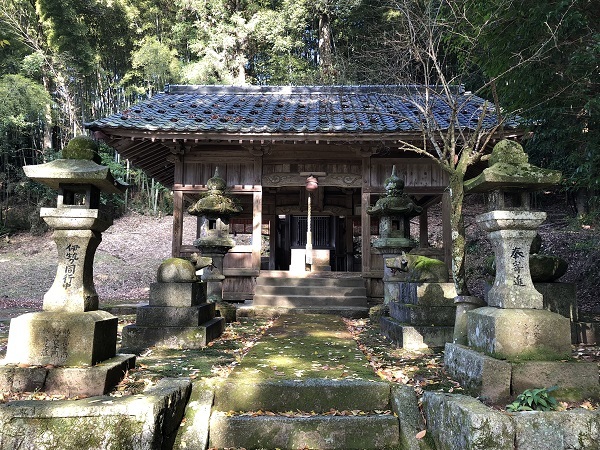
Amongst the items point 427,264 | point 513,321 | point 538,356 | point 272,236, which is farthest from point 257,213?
point 538,356

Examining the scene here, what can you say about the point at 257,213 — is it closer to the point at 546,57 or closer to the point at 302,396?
the point at 546,57

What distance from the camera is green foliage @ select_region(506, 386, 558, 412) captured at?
9.31 feet

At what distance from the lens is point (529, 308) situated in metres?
3.40

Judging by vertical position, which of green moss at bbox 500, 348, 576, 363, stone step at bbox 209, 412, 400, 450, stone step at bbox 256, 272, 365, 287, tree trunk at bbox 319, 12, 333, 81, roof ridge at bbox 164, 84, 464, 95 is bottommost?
stone step at bbox 209, 412, 400, 450

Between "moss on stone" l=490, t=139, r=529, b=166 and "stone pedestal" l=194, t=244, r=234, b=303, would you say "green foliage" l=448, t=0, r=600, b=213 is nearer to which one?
"moss on stone" l=490, t=139, r=529, b=166

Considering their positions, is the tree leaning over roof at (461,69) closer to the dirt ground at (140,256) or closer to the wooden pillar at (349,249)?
the dirt ground at (140,256)

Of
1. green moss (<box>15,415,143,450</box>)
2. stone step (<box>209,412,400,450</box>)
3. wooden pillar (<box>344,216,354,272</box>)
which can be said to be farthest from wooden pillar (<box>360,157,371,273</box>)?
green moss (<box>15,415,143,450</box>)

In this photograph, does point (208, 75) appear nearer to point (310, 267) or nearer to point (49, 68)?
point (49, 68)

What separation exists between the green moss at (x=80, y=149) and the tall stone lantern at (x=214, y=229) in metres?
3.38

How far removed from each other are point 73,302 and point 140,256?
1675cm

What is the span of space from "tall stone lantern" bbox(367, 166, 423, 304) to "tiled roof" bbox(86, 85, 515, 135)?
1.34 metres

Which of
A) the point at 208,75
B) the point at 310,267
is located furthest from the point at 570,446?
the point at 208,75

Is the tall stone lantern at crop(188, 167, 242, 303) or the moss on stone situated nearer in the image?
the moss on stone

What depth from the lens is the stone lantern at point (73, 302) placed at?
11.1ft
